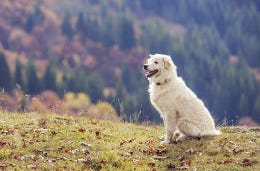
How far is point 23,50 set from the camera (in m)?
173

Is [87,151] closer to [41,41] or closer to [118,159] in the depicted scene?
[118,159]

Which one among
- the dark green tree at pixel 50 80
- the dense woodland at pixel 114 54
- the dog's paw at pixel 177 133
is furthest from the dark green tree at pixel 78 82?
the dog's paw at pixel 177 133

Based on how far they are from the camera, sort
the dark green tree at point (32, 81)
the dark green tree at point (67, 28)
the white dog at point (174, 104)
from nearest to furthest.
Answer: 1. the white dog at point (174, 104)
2. the dark green tree at point (32, 81)
3. the dark green tree at point (67, 28)

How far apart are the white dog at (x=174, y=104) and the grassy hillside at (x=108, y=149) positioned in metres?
0.33

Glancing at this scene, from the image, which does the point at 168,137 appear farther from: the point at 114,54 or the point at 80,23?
the point at 80,23

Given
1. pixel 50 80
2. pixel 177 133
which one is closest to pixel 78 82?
pixel 50 80

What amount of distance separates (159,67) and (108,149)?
2.52 meters

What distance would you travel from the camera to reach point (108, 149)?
1385 cm

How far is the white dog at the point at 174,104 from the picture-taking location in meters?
14.3

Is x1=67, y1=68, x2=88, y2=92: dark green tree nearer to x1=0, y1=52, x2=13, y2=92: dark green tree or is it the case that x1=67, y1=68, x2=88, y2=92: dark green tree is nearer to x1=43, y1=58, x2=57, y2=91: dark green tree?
x1=43, y1=58, x2=57, y2=91: dark green tree

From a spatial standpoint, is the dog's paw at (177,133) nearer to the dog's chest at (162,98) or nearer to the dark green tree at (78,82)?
the dog's chest at (162,98)

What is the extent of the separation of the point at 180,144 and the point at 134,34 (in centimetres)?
17885

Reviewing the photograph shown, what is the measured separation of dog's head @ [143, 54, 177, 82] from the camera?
567 inches

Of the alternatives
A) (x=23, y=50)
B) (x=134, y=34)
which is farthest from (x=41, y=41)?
(x=134, y=34)
